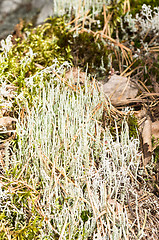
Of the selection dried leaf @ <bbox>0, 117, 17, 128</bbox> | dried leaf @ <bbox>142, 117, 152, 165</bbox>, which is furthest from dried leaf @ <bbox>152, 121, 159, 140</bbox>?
dried leaf @ <bbox>0, 117, 17, 128</bbox>

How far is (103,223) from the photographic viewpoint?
158 cm

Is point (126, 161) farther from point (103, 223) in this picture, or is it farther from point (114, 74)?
point (114, 74)

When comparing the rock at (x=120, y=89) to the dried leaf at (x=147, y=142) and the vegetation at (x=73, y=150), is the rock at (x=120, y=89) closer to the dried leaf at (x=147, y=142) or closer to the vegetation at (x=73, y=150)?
the vegetation at (x=73, y=150)

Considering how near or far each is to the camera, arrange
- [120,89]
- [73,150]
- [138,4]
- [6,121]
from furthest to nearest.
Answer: [138,4]
[120,89]
[6,121]
[73,150]

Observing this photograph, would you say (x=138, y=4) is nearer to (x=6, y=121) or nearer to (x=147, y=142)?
(x=147, y=142)

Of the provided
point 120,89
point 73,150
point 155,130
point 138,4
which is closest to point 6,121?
point 73,150

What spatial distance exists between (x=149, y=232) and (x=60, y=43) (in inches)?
81.7

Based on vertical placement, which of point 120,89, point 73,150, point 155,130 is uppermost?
point 120,89

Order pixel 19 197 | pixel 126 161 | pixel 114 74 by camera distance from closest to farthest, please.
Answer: pixel 19 197 → pixel 126 161 → pixel 114 74

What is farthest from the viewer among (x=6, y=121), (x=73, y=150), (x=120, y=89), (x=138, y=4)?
(x=138, y=4)

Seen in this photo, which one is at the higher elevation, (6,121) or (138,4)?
(138,4)

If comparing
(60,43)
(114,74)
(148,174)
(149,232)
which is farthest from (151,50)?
(149,232)

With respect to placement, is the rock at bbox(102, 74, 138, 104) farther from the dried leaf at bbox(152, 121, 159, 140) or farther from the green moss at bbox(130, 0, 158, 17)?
the green moss at bbox(130, 0, 158, 17)

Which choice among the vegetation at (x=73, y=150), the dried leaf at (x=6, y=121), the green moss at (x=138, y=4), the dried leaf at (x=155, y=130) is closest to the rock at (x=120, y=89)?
the vegetation at (x=73, y=150)
